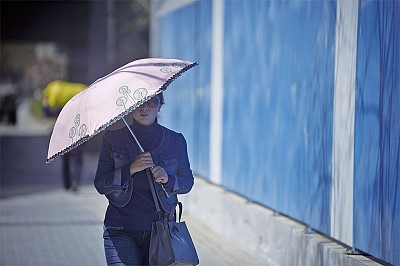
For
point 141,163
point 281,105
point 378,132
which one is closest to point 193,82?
point 281,105

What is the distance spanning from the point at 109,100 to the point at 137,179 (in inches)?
18.1

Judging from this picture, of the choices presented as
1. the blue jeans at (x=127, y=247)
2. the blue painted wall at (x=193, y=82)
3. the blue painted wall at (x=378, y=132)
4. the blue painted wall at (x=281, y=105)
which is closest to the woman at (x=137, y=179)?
the blue jeans at (x=127, y=247)

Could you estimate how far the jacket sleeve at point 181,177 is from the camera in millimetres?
5593

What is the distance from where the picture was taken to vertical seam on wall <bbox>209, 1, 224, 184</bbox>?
11469 millimetres

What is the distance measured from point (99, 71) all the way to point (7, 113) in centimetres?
1510

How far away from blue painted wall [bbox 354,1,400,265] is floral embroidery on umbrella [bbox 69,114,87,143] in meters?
2.05

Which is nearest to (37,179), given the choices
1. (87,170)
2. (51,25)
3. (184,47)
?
(87,170)

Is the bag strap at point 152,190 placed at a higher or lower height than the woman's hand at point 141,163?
lower

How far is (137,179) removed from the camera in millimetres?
5566

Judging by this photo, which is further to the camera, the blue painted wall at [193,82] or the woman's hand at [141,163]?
the blue painted wall at [193,82]

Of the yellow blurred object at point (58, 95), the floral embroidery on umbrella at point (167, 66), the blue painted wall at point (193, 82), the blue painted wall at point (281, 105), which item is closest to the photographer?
the floral embroidery on umbrella at point (167, 66)

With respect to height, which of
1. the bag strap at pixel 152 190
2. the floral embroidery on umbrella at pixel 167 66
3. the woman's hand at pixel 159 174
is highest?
the floral embroidery on umbrella at pixel 167 66

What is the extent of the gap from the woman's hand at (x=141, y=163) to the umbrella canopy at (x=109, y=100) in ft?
0.80

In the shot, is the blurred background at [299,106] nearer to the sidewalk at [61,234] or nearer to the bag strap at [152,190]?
the sidewalk at [61,234]
